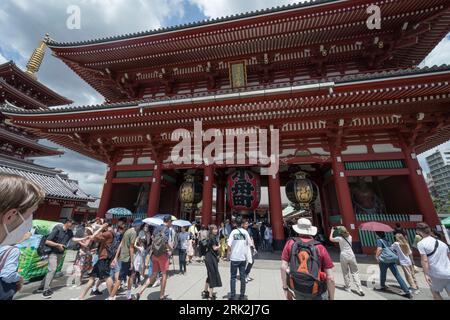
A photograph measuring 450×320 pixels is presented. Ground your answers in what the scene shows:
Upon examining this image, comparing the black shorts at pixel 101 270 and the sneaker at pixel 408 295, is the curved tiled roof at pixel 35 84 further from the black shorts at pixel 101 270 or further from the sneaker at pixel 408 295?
the sneaker at pixel 408 295

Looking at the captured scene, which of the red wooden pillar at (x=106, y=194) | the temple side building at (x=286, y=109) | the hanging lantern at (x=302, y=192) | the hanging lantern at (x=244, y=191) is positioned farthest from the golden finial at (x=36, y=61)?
the hanging lantern at (x=302, y=192)

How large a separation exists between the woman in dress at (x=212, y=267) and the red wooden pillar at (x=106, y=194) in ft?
25.8

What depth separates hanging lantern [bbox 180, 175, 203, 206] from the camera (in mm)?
10204

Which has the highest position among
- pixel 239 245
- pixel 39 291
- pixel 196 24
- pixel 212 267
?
pixel 196 24

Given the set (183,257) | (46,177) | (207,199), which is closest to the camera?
(183,257)

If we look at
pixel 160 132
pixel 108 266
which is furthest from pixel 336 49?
pixel 108 266

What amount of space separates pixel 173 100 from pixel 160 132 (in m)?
2.03

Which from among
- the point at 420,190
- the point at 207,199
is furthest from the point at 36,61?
the point at 420,190

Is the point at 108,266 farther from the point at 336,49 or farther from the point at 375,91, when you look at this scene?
the point at 336,49

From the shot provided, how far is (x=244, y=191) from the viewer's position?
30.9 feet

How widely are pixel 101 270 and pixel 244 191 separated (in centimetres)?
629

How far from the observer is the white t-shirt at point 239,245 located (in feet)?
13.9

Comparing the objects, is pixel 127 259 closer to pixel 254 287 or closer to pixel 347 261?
pixel 254 287

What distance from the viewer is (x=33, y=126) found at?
31.1ft
